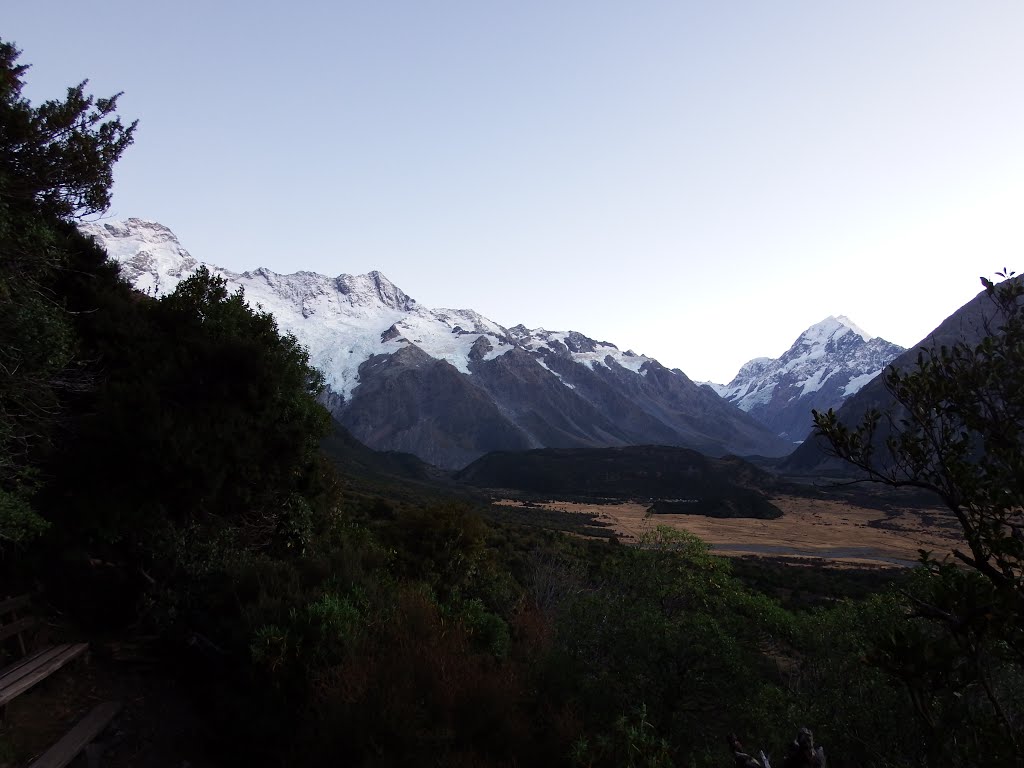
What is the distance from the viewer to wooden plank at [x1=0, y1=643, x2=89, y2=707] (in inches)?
297

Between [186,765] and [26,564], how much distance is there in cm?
566

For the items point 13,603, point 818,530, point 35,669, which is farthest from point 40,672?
point 818,530

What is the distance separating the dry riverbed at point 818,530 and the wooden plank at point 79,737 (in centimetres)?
4589

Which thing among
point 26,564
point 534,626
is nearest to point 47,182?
point 26,564

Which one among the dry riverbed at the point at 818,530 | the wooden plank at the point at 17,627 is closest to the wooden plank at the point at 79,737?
the wooden plank at the point at 17,627

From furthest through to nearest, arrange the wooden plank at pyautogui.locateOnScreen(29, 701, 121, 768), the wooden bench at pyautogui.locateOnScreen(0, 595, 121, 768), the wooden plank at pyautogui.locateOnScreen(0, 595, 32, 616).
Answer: the wooden plank at pyautogui.locateOnScreen(0, 595, 32, 616), the wooden bench at pyautogui.locateOnScreen(0, 595, 121, 768), the wooden plank at pyautogui.locateOnScreen(29, 701, 121, 768)

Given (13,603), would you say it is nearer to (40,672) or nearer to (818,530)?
(40,672)

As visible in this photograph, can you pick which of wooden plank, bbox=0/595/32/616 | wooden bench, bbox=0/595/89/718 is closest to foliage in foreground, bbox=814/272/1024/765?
wooden bench, bbox=0/595/89/718

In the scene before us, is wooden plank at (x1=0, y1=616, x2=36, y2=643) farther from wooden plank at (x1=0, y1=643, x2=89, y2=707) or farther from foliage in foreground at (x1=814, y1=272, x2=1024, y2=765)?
foliage in foreground at (x1=814, y1=272, x2=1024, y2=765)

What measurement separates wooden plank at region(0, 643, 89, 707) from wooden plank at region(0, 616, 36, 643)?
475mm

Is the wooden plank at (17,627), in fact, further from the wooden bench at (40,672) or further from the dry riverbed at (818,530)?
the dry riverbed at (818,530)

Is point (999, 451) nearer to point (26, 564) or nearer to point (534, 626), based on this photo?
point (534, 626)

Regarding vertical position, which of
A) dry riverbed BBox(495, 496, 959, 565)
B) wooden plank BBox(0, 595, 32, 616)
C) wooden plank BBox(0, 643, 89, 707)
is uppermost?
Result: wooden plank BBox(0, 595, 32, 616)

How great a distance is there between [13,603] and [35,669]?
59.6 inches
